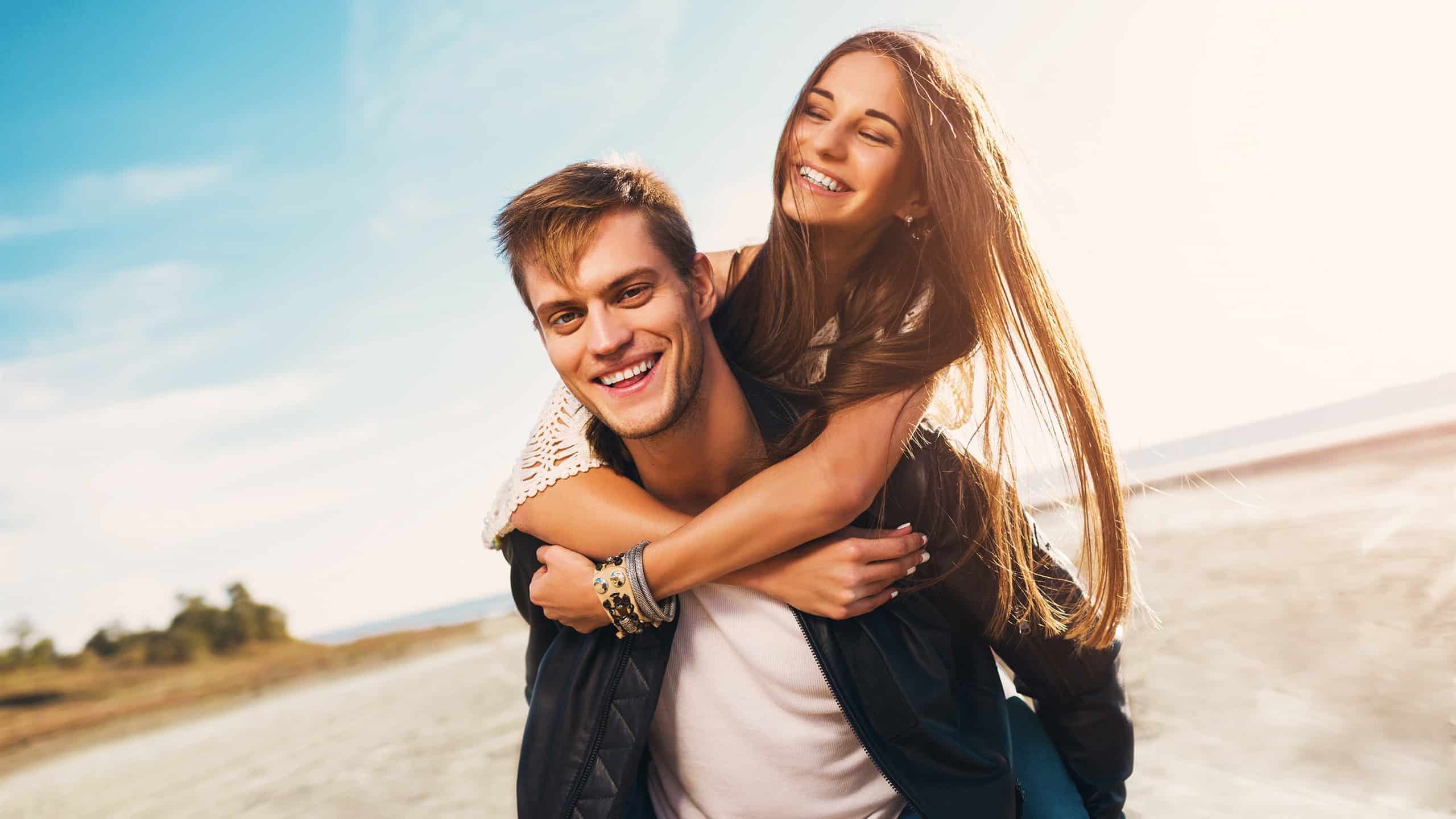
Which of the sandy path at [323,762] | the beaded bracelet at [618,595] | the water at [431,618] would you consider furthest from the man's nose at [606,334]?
the water at [431,618]

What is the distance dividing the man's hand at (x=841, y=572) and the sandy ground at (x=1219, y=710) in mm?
857

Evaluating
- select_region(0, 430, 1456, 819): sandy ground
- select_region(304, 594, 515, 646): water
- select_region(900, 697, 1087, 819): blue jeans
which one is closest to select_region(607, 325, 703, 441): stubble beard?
select_region(900, 697, 1087, 819): blue jeans

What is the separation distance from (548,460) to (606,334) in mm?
408

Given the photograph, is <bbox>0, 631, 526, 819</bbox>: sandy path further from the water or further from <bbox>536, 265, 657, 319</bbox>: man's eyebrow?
the water

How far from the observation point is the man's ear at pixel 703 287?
2240 millimetres

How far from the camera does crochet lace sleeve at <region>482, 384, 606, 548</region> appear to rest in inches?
85.4

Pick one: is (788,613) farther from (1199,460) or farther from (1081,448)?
(1199,460)

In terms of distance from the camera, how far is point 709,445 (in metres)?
2.18

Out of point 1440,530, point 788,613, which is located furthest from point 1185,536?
point 788,613

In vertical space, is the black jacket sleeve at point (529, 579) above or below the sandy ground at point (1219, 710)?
above

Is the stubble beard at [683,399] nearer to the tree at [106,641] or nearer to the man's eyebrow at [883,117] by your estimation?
the man's eyebrow at [883,117]

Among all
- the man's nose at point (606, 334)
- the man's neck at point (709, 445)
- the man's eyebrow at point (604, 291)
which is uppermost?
the man's eyebrow at point (604, 291)

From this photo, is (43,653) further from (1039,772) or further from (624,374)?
(1039,772)

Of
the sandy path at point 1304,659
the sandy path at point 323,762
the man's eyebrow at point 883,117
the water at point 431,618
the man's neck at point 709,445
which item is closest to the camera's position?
the man's neck at point 709,445
